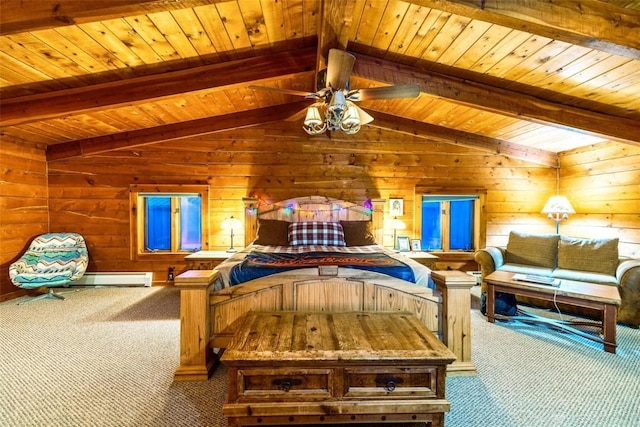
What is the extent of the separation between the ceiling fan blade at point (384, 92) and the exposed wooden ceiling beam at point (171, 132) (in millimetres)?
1915

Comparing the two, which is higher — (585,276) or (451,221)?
(451,221)

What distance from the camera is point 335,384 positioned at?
5.17 feet

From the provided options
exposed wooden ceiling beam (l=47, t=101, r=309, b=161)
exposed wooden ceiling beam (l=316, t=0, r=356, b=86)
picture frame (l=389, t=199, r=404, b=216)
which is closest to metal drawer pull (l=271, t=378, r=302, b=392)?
exposed wooden ceiling beam (l=316, t=0, r=356, b=86)

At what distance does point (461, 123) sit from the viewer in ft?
14.1

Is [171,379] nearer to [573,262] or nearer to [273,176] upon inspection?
[273,176]

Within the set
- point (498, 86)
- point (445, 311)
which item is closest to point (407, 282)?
point (445, 311)

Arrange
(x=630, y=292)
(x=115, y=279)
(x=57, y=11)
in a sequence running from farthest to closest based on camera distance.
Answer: (x=115, y=279) → (x=630, y=292) → (x=57, y=11)

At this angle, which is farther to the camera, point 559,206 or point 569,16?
point 559,206

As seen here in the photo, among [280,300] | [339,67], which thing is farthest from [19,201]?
[339,67]

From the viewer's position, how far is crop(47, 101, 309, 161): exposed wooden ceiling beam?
14.4ft

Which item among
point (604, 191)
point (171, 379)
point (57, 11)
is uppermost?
point (57, 11)

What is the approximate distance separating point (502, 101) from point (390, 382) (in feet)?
10.0

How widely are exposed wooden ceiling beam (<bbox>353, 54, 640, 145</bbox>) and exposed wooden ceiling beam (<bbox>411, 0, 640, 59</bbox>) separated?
1299 millimetres

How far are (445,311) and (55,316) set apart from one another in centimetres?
397
